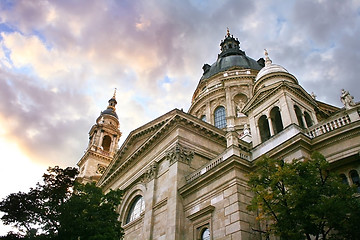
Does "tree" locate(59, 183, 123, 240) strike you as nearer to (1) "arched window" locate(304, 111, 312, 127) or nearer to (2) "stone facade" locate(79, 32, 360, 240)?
(2) "stone facade" locate(79, 32, 360, 240)

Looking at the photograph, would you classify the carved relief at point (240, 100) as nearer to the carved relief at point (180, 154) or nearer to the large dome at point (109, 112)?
the carved relief at point (180, 154)

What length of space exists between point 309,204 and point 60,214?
11778 mm

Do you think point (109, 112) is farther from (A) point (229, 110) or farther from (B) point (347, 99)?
(B) point (347, 99)

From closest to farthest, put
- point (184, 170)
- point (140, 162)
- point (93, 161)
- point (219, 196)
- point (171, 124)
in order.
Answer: point (219, 196) < point (184, 170) < point (171, 124) < point (140, 162) < point (93, 161)

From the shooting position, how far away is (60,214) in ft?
49.5

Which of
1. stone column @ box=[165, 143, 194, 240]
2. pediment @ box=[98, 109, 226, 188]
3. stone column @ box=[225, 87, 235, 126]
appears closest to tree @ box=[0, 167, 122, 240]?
stone column @ box=[165, 143, 194, 240]

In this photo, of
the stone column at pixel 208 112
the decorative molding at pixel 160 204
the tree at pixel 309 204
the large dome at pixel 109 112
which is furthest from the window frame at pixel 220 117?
the tree at pixel 309 204

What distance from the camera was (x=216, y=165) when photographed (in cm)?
1650

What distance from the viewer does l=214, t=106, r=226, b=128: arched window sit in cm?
3622

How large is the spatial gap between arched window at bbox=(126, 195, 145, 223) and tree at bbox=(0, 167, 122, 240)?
6.39m

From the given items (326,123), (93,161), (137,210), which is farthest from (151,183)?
(93,161)

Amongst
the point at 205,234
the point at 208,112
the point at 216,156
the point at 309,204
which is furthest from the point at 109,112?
the point at 309,204

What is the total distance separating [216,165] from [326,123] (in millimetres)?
5919

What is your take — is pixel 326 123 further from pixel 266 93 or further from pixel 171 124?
pixel 171 124
